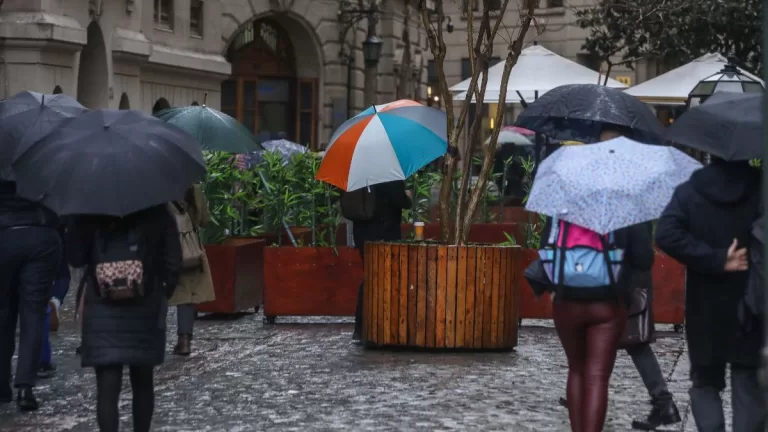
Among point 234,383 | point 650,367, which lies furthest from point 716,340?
point 234,383

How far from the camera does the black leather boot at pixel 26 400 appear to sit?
9430 millimetres

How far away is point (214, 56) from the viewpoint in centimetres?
3119

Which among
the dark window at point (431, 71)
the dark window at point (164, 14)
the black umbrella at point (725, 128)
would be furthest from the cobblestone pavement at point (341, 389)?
the dark window at point (431, 71)

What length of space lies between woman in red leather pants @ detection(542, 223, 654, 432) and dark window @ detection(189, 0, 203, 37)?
23.6 m

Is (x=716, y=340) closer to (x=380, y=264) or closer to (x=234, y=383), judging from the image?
(x=234, y=383)

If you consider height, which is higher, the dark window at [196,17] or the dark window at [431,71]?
the dark window at [431,71]

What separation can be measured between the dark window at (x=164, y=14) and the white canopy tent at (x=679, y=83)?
945 centimetres

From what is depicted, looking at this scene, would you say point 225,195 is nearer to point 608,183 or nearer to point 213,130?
point 213,130

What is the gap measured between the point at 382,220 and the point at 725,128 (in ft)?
18.8

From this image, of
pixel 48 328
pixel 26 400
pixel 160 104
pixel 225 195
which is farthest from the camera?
pixel 160 104

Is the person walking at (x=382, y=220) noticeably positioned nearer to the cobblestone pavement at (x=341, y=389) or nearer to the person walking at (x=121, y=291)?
the cobblestone pavement at (x=341, y=389)

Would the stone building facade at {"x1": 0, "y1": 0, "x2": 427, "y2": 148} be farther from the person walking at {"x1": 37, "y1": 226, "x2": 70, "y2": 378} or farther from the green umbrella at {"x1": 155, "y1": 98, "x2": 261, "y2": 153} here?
the person walking at {"x1": 37, "y1": 226, "x2": 70, "y2": 378}

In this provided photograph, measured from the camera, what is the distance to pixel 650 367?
9.07 m

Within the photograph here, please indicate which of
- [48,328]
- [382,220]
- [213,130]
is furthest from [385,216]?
[48,328]
